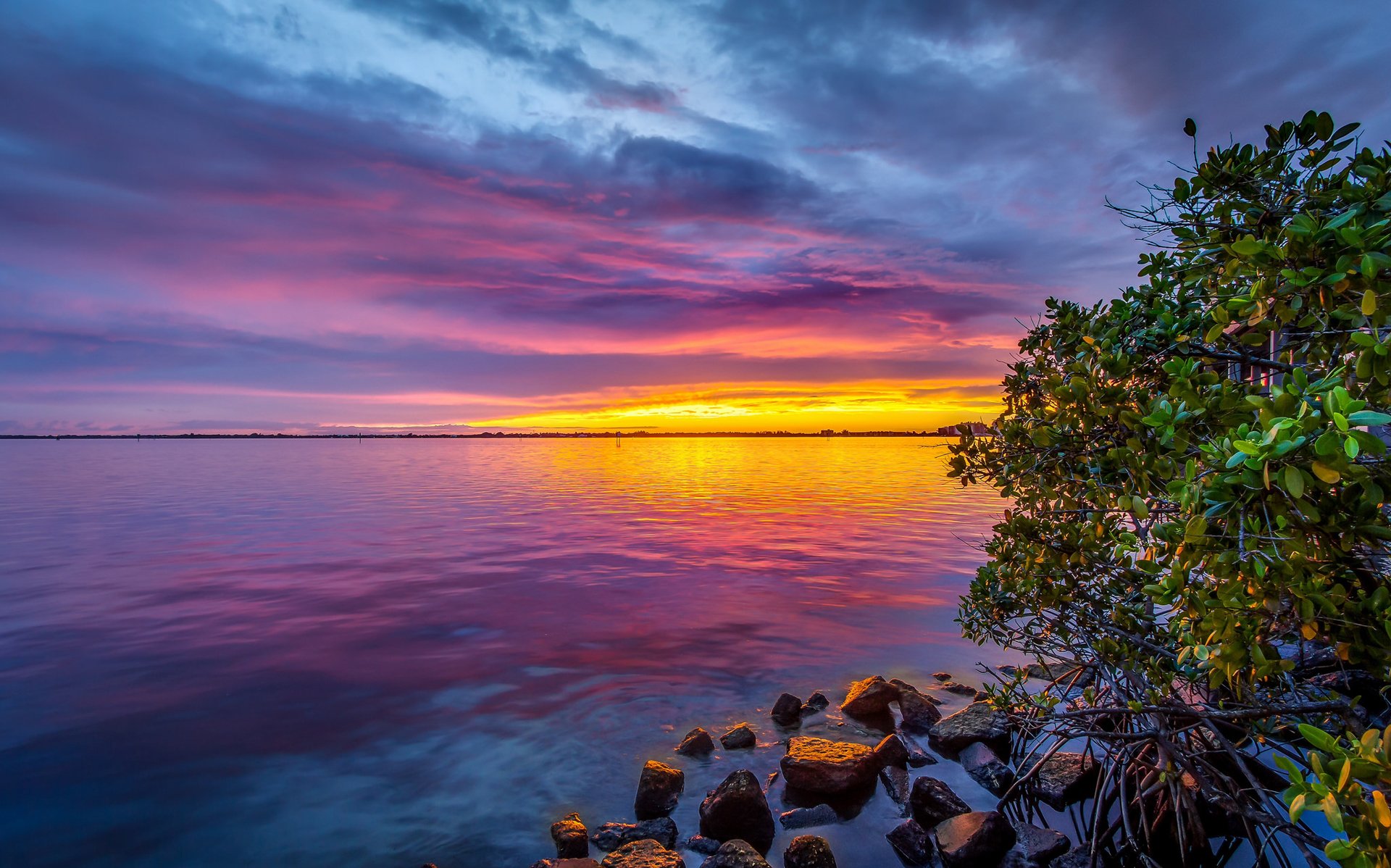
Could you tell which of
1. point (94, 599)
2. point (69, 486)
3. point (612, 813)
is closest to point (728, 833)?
point (612, 813)

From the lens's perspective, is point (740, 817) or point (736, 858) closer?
point (736, 858)

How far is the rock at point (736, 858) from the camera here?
6.28 m

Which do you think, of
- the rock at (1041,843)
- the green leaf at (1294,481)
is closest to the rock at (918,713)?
the rock at (1041,843)

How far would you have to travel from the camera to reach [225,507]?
36750mm

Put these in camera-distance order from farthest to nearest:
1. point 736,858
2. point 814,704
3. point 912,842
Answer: point 814,704 < point 912,842 < point 736,858

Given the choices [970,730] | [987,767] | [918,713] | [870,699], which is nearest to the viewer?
[987,767]

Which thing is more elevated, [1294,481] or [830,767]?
[1294,481]

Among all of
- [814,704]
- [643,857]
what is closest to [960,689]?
[814,704]

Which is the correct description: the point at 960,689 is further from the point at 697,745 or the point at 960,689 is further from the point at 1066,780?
the point at 697,745

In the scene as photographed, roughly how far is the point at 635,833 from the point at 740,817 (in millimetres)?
1268

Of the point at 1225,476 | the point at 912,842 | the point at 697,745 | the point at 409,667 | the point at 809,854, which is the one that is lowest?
the point at 409,667

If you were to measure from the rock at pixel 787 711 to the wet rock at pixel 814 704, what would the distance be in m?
0.19

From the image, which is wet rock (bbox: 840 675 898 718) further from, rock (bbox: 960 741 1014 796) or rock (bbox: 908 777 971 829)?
rock (bbox: 908 777 971 829)

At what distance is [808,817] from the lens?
7590 mm
